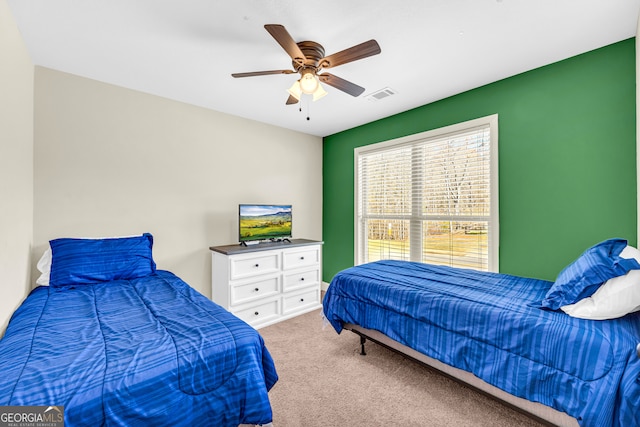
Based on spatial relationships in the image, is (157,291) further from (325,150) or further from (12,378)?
(325,150)

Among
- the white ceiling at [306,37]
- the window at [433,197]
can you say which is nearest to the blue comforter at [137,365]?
the white ceiling at [306,37]

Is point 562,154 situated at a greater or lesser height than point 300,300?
greater

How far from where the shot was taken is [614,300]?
146 centimetres

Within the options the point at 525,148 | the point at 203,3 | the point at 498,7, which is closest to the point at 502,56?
the point at 498,7

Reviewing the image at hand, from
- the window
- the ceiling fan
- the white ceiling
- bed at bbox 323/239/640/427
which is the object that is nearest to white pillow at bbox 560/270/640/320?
bed at bbox 323/239/640/427

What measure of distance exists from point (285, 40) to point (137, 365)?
1.85 m

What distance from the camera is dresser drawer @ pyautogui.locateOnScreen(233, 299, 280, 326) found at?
10.4 ft

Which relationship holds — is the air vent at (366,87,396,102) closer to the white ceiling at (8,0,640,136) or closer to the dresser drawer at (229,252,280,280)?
the white ceiling at (8,0,640,136)

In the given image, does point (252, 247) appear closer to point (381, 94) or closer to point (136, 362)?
point (136, 362)

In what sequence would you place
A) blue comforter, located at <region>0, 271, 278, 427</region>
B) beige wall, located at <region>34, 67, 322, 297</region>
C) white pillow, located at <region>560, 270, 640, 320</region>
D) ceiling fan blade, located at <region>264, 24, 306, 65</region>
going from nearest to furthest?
1. blue comforter, located at <region>0, 271, 278, 427</region>
2. white pillow, located at <region>560, 270, 640, 320</region>
3. ceiling fan blade, located at <region>264, 24, 306, 65</region>
4. beige wall, located at <region>34, 67, 322, 297</region>

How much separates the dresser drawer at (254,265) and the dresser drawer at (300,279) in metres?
0.22

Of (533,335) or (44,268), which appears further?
(44,268)

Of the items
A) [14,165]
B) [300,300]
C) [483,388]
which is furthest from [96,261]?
[483,388]

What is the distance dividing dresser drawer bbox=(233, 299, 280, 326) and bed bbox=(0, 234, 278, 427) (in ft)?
4.35
